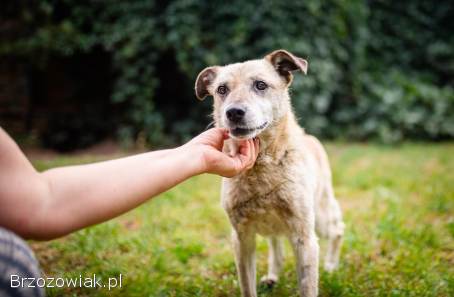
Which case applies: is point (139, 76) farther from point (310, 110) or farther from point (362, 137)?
point (362, 137)

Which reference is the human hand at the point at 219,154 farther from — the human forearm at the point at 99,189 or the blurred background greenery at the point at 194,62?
the blurred background greenery at the point at 194,62

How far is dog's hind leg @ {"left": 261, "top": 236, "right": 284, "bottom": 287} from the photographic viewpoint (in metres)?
3.40

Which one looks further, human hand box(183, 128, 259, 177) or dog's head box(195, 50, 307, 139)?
dog's head box(195, 50, 307, 139)

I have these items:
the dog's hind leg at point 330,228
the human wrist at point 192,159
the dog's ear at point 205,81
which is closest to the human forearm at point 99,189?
the human wrist at point 192,159

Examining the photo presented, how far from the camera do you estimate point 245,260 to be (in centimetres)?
296

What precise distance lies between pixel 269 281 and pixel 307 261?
736mm

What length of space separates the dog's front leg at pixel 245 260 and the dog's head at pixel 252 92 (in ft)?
2.47

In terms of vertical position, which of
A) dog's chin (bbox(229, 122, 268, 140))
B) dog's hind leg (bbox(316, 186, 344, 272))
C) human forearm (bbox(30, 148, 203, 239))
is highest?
dog's chin (bbox(229, 122, 268, 140))

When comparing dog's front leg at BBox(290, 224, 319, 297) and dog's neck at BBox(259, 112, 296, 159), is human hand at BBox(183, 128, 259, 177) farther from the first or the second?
dog's front leg at BBox(290, 224, 319, 297)

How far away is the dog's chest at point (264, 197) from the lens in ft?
9.29

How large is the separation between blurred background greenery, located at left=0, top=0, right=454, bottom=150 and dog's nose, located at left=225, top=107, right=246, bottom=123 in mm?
4799

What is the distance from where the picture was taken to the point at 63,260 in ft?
12.0

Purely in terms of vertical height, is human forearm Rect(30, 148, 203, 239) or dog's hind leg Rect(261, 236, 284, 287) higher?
human forearm Rect(30, 148, 203, 239)

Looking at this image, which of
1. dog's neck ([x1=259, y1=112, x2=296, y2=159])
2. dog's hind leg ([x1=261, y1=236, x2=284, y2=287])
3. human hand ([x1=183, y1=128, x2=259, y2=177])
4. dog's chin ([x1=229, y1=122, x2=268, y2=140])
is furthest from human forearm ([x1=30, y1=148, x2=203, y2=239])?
dog's hind leg ([x1=261, y1=236, x2=284, y2=287])
